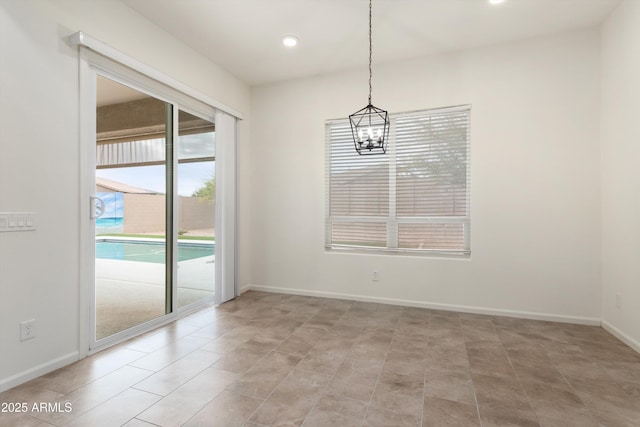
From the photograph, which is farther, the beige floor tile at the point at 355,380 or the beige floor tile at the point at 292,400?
the beige floor tile at the point at 355,380

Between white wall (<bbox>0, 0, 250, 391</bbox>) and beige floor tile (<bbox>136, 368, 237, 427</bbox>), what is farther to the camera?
white wall (<bbox>0, 0, 250, 391</bbox>)

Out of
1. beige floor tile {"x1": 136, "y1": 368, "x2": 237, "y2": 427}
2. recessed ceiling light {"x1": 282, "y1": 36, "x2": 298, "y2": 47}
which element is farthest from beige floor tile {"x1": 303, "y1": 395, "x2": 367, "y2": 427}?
recessed ceiling light {"x1": 282, "y1": 36, "x2": 298, "y2": 47}

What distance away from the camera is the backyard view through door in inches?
108

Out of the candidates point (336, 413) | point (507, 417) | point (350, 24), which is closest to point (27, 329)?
point (336, 413)

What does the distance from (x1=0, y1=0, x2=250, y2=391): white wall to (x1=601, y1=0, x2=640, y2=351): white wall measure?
4.38 meters

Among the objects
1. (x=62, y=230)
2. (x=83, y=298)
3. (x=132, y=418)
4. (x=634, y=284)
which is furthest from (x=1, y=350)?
(x=634, y=284)

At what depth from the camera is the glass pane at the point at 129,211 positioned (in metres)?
2.70

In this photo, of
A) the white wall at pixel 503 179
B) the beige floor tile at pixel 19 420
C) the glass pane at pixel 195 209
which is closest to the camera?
the beige floor tile at pixel 19 420

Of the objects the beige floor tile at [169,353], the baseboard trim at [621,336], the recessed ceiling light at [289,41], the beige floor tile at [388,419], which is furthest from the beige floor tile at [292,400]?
the recessed ceiling light at [289,41]

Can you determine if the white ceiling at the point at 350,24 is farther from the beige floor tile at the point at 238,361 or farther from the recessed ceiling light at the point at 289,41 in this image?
the beige floor tile at the point at 238,361

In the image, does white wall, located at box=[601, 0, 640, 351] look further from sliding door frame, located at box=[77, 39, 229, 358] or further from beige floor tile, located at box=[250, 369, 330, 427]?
sliding door frame, located at box=[77, 39, 229, 358]

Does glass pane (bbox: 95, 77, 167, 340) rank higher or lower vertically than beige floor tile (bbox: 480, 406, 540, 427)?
higher

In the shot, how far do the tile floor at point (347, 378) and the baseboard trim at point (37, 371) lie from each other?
0.06 metres

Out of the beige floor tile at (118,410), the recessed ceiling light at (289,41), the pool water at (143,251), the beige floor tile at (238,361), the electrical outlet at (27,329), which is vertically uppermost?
the recessed ceiling light at (289,41)
